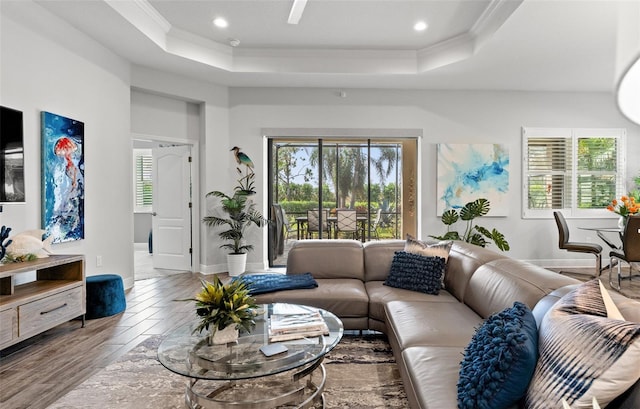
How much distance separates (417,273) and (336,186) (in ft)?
12.4

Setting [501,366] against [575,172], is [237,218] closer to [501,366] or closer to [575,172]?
[501,366]

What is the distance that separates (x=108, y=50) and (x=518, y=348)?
501cm

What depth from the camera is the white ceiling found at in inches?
142

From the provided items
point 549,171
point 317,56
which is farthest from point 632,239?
point 317,56

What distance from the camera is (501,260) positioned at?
2467 mm

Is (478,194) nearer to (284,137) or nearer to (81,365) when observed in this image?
(284,137)

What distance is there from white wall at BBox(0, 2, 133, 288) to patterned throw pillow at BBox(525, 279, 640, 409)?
3.90 metres

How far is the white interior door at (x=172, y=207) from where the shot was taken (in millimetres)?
5602

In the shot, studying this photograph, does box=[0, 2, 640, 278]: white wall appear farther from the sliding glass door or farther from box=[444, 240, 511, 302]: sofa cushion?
box=[444, 240, 511, 302]: sofa cushion

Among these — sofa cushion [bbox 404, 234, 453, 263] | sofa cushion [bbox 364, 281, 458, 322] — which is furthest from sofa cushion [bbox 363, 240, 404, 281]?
sofa cushion [bbox 364, 281, 458, 322]

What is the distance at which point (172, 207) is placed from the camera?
5.72 meters

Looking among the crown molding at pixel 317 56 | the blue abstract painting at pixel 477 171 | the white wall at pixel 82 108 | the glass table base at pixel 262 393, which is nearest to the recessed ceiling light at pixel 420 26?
the crown molding at pixel 317 56

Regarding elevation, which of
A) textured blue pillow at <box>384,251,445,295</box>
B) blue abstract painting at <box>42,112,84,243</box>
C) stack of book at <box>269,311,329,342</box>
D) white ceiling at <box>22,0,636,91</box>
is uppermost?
white ceiling at <box>22,0,636,91</box>

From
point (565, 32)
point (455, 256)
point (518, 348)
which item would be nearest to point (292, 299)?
point (455, 256)
